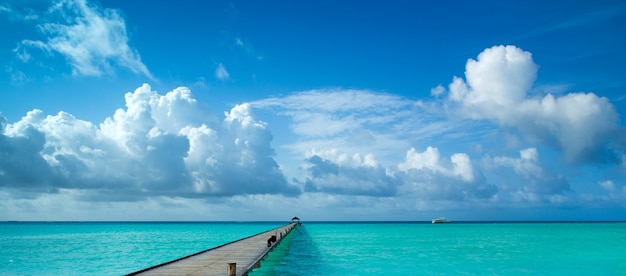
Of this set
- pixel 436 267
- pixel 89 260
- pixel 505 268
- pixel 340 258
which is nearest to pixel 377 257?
pixel 340 258

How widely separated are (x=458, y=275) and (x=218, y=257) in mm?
12440

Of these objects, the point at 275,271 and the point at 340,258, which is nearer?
the point at 275,271

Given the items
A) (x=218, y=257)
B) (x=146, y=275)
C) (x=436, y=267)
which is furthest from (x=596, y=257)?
(x=146, y=275)

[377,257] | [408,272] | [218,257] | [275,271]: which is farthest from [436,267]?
[218,257]

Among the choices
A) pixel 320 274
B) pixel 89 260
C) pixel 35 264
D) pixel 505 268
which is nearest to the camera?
pixel 320 274

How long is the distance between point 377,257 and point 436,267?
6662mm

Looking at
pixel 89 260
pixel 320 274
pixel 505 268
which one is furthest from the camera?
pixel 89 260

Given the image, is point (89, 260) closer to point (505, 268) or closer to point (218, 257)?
point (218, 257)

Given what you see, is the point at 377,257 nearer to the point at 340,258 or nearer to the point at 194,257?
the point at 340,258

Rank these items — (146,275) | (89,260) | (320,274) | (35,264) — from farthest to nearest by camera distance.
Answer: (89,260), (35,264), (320,274), (146,275)

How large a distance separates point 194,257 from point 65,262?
1308 cm

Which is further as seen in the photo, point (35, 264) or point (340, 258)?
point (340, 258)

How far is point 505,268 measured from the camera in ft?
90.3

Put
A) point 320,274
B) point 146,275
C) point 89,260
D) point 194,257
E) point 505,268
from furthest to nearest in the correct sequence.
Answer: point 89,260, point 505,268, point 320,274, point 194,257, point 146,275
